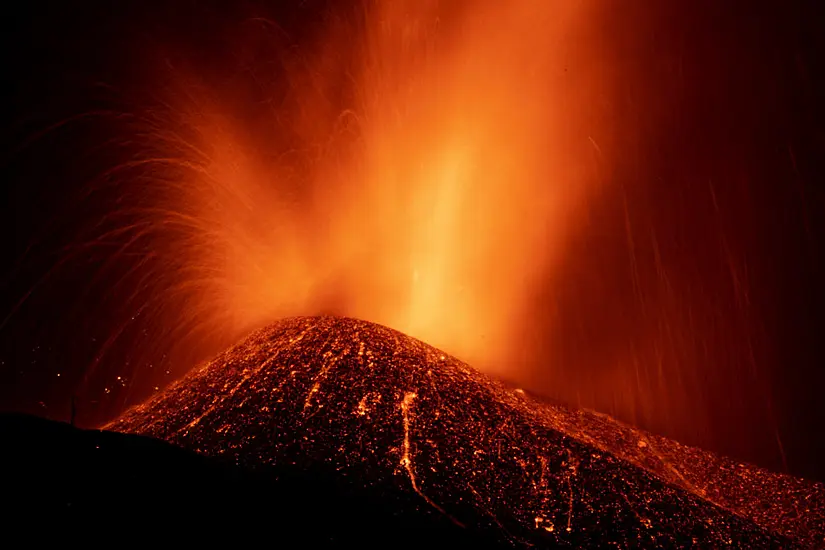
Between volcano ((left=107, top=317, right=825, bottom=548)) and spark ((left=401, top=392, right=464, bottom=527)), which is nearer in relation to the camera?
spark ((left=401, top=392, right=464, bottom=527))

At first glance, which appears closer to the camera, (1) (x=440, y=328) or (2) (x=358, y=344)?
(2) (x=358, y=344)

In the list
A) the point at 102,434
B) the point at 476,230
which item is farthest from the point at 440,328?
the point at 102,434

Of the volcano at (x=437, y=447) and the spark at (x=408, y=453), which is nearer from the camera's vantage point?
the spark at (x=408, y=453)

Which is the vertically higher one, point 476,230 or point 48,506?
point 476,230

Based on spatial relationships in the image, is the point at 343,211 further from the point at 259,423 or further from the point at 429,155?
the point at 259,423

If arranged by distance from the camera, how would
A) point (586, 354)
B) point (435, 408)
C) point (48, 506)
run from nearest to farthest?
point (48, 506)
point (435, 408)
point (586, 354)

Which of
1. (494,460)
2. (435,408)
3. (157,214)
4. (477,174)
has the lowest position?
(494,460)

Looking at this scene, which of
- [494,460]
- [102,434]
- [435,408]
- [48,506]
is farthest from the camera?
[435,408]

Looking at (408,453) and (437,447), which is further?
(437,447)
